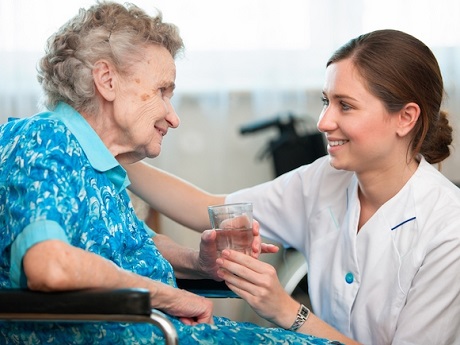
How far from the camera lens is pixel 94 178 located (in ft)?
5.39

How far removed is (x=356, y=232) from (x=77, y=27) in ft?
2.87

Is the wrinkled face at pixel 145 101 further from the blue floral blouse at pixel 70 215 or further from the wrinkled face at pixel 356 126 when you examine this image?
the wrinkled face at pixel 356 126

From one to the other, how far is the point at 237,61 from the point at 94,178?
190cm

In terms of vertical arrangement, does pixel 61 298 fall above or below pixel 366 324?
above

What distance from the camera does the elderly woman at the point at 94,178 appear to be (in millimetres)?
1419

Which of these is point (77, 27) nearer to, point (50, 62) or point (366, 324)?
point (50, 62)

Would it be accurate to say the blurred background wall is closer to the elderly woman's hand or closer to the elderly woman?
the elderly woman

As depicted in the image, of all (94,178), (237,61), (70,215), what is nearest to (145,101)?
(94,178)

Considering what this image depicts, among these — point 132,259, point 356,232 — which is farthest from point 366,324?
point 132,259

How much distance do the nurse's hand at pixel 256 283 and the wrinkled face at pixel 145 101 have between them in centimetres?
34

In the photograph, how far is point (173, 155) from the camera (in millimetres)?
3492

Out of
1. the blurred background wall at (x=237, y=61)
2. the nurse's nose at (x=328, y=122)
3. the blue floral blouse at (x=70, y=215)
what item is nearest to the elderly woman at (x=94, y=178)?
the blue floral blouse at (x=70, y=215)

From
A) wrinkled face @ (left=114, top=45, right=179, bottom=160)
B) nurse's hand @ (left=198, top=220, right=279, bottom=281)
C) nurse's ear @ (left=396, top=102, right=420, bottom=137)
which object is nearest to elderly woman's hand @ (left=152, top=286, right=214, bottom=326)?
nurse's hand @ (left=198, top=220, right=279, bottom=281)

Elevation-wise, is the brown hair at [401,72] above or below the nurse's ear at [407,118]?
above
